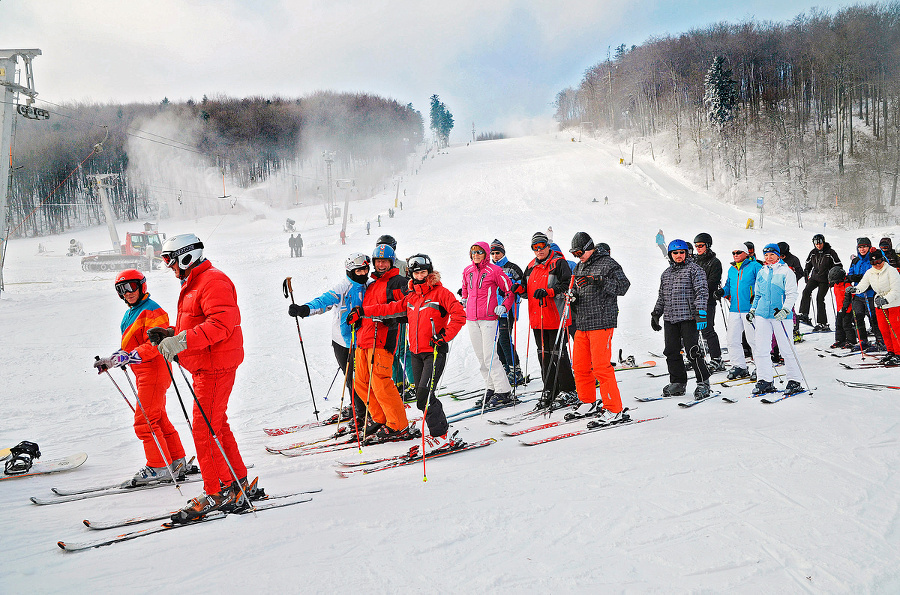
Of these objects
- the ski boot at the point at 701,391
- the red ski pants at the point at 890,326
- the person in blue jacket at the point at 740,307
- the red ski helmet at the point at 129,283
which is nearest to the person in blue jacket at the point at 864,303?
the red ski pants at the point at 890,326

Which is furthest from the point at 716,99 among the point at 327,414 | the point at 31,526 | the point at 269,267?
the point at 31,526

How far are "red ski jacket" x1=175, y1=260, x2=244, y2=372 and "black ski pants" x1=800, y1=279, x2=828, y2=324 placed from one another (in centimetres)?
1025

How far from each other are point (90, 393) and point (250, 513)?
5569 millimetres

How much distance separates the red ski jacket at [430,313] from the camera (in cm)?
462

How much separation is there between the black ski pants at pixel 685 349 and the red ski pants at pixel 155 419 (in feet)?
16.7

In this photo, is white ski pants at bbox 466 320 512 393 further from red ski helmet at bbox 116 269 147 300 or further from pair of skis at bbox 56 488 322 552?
red ski helmet at bbox 116 269 147 300

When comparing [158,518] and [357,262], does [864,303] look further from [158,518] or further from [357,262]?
[158,518]

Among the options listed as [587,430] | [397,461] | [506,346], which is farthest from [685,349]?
[397,461]

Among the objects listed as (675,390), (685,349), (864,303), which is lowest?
(675,390)

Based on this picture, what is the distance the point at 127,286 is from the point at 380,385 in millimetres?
2216

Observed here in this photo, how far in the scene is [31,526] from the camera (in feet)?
10.9

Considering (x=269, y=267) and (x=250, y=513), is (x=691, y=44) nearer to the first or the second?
(x=269, y=267)

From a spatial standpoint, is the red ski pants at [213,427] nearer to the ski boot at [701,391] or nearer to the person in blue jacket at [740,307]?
the ski boot at [701,391]

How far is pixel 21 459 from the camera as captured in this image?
4.52 m
